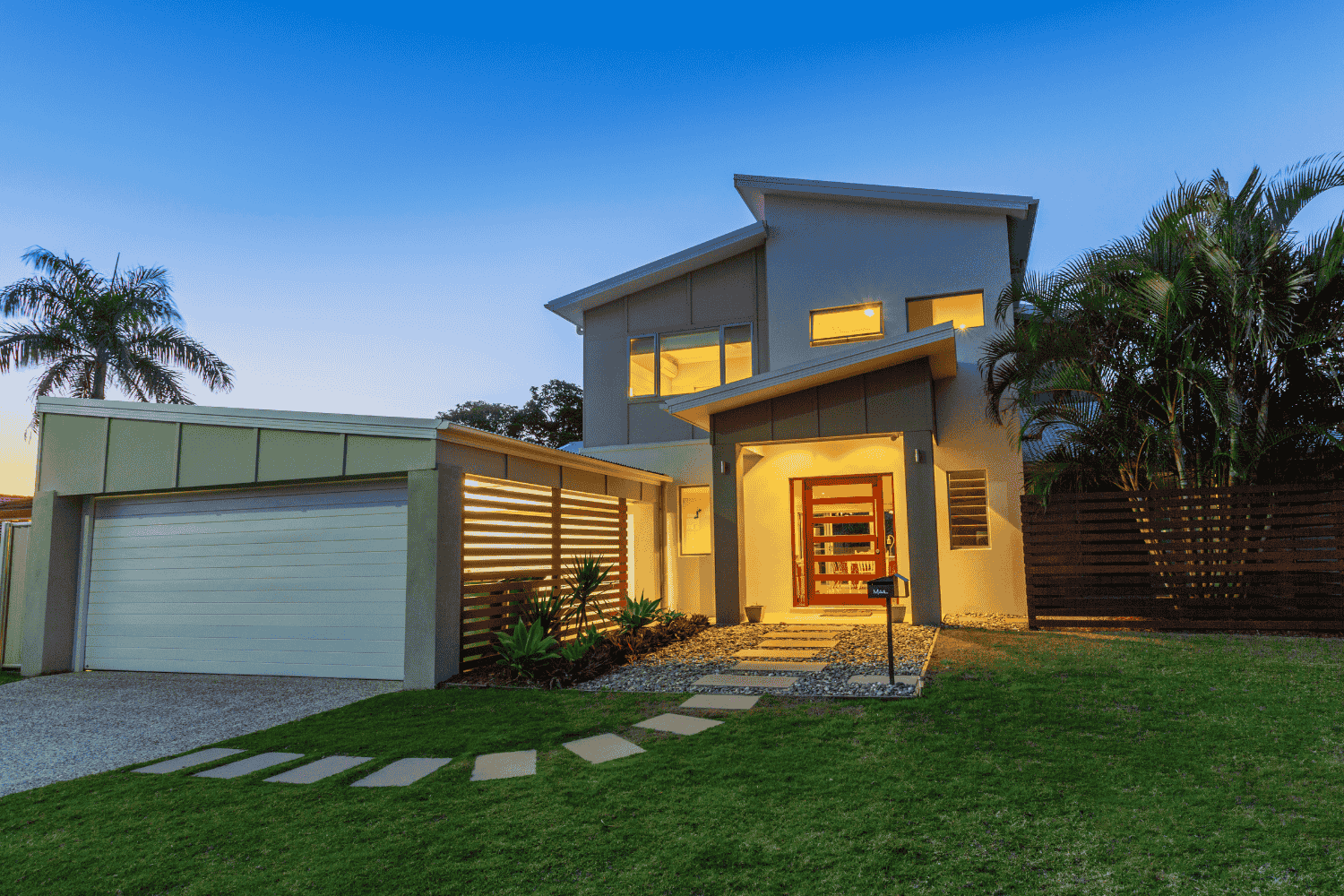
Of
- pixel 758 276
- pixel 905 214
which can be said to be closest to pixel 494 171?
pixel 758 276

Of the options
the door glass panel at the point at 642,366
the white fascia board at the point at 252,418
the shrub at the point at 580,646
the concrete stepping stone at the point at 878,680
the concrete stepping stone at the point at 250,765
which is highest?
the door glass panel at the point at 642,366

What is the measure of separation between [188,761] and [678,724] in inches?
126

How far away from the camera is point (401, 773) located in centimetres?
435

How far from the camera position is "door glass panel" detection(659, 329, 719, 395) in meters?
13.3

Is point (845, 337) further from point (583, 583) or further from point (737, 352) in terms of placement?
point (583, 583)

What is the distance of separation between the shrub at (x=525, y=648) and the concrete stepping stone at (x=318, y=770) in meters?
2.47

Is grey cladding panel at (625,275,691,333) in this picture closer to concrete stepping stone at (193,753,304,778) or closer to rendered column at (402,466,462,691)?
rendered column at (402,466,462,691)

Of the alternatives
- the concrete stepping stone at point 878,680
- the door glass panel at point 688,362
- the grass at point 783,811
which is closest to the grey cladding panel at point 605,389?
the door glass panel at point 688,362

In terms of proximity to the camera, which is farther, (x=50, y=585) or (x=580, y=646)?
A: (x=50, y=585)

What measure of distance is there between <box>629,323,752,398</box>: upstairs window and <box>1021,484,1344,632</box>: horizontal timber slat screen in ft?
17.8

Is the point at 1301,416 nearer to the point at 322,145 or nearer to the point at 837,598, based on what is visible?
the point at 837,598

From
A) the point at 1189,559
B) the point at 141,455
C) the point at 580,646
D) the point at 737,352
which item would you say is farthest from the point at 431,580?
the point at 1189,559

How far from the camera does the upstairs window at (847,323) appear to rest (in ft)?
40.7

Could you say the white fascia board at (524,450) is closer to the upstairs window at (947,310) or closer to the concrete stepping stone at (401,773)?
the concrete stepping stone at (401,773)
